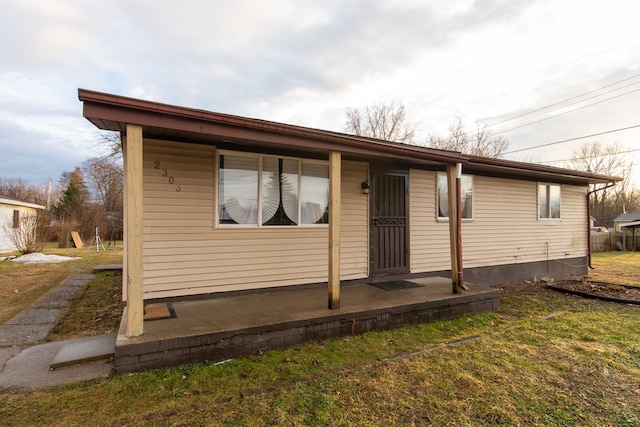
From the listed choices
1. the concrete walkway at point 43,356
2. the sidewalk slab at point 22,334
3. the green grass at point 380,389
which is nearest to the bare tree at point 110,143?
the concrete walkway at point 43,356

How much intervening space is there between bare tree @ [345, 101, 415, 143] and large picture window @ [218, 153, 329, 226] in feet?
67.2

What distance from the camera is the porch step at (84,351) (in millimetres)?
3022

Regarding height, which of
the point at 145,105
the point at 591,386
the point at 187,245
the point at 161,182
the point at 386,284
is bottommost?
the point at 591,386

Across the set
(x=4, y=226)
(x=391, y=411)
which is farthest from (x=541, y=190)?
(x=4, y=226)

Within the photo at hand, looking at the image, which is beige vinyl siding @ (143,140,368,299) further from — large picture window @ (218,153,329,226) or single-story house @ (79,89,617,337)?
large picture window @ (218,153,329,226)

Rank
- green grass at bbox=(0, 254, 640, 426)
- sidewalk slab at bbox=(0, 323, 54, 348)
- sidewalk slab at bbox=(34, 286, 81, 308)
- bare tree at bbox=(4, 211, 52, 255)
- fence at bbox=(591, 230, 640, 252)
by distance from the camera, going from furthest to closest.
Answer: fence at bbox=(591, 230, 640, 252)
bare tree at bbox=(4, 211, 52, 255)
sidewalk slab at bbox=(34, 286, 81, 308)
sidewalk slab at bbox=(0, 323, 54, 348)
green grass at bbox=(0, 254, 640, 426)

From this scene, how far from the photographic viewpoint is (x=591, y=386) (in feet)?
9.19

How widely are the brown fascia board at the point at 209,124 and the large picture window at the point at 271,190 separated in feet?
3.74

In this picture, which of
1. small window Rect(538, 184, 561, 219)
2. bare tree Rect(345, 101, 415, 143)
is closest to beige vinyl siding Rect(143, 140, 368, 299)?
small window Rect(538, 184, 561, 219)

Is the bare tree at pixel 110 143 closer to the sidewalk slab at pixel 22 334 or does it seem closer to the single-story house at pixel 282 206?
the sidewalk slab at pixel 22 334

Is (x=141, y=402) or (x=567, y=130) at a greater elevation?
(x=567, y=130)

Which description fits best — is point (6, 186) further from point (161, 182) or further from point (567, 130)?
point (567, 130)

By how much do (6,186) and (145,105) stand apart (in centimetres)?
4633

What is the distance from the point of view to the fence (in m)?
18.7
